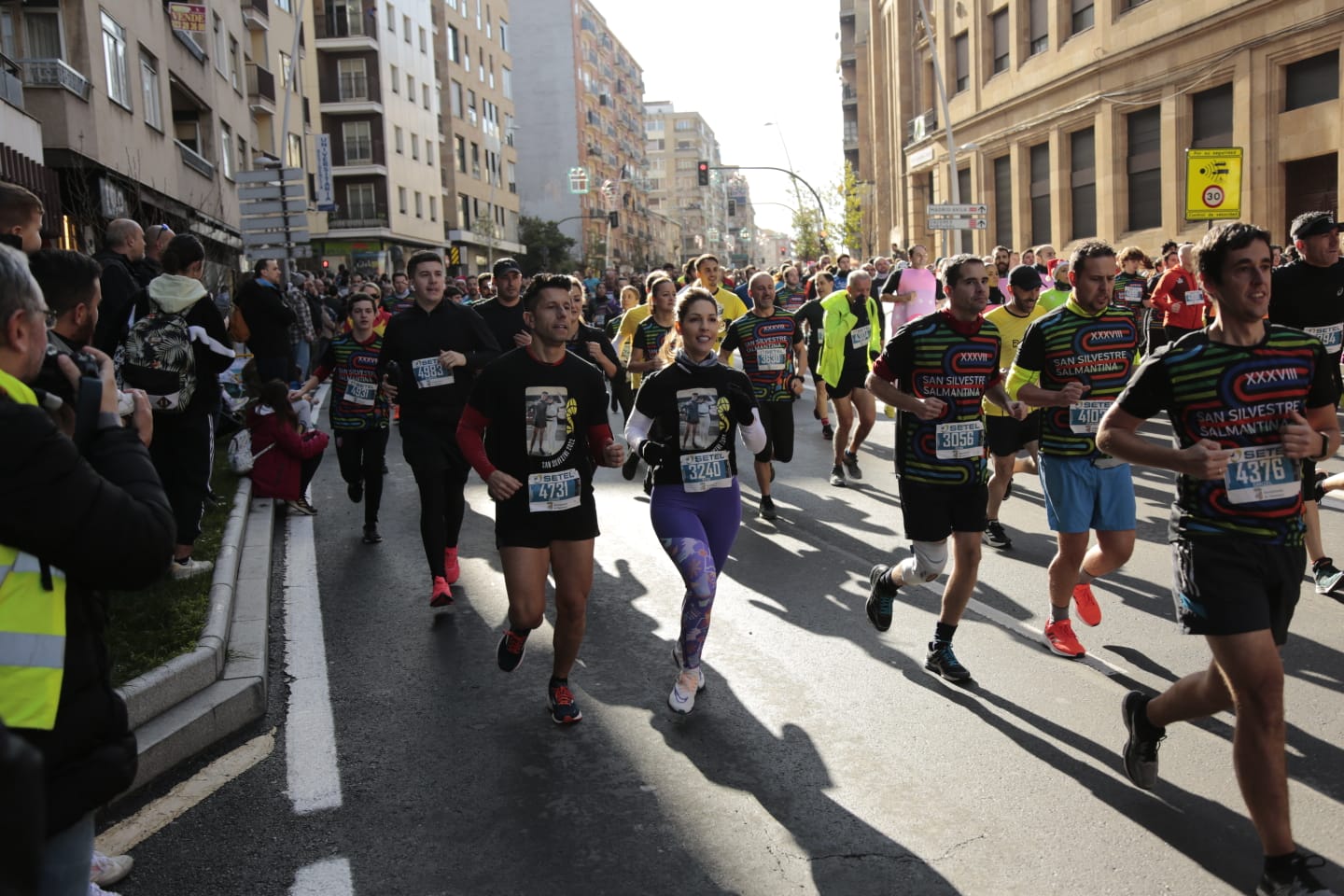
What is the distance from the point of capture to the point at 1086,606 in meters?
6.26

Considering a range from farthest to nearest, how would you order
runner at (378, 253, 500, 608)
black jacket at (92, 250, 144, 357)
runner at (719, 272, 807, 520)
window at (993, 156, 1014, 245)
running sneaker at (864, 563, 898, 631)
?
window at (993, 156, 1014, 245) < runner at (719, 272, 807, 520) < black jacket at (92, 250, 144, 357) < runner at (378, 253, 500, 608) < running sneaker at (864, 563, 898, 631)

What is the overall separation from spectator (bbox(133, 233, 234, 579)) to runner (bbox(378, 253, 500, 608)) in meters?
1.00

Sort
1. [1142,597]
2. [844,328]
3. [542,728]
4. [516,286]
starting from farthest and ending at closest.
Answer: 1. [844,328]
2. [516,286]
3. [1142,597]
4. [542,728]

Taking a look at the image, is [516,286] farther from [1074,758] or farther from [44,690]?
→ [44,690]

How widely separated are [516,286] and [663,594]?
2.73 m

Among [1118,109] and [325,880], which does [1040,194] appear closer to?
[1118,109]

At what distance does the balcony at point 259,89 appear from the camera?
4572 centimetres

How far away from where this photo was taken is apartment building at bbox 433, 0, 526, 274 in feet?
235

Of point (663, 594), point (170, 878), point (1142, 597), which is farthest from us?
point (663, 594)

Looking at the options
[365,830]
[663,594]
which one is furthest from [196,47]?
[365,830]

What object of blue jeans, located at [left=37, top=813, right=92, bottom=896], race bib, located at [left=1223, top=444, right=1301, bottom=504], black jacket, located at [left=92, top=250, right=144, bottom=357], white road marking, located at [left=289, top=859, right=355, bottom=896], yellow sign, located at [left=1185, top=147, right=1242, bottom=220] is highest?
yellow sign, located at [left=1185, top=147, right=1242, bottom=220]

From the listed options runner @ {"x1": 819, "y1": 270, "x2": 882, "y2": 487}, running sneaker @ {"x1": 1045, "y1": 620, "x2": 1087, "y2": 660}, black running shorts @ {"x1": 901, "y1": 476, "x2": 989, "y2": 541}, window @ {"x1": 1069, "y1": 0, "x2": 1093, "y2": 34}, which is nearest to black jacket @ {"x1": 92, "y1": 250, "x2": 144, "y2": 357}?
black running shorts @ {"x1": 901, "y1": 476, "x2": 989, "y2": 541}

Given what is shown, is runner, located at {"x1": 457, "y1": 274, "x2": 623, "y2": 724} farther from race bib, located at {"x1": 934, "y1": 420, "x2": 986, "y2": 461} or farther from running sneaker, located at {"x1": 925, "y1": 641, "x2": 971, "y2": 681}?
running sneaker, located at {"x1": 925, "y1": 641, "x2": 971, "y2": 681}

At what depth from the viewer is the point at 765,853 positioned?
153 inches
